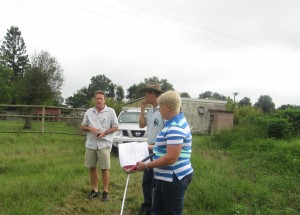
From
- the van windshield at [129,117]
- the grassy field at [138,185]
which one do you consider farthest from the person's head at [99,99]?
the van windshield at [129,117]

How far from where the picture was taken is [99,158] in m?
5.53

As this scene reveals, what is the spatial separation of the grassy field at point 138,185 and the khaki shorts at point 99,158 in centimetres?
58

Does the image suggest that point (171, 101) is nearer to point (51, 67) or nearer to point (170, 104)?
point (170, 104)

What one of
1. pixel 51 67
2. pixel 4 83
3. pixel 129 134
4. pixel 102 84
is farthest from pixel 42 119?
pixel 102 84

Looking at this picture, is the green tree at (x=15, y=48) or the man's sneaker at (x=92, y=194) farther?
the green tree at (x=15, y=48)

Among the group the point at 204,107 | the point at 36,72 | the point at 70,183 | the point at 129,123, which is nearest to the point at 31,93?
the point at 36,72

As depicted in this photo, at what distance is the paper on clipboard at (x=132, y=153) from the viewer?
3.48 meters

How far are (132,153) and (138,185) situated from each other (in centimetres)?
310

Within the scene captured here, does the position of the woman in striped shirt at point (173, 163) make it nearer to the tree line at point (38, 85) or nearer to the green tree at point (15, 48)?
the tree line at point (38, 85)

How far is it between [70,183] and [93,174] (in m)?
0.86

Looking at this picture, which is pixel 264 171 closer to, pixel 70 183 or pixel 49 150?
pixel 70 183

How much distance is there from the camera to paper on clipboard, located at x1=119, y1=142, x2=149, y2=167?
3.48 meters

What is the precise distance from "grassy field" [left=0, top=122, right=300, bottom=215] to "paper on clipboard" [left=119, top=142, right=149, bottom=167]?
172 cm

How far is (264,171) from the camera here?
7805mm
